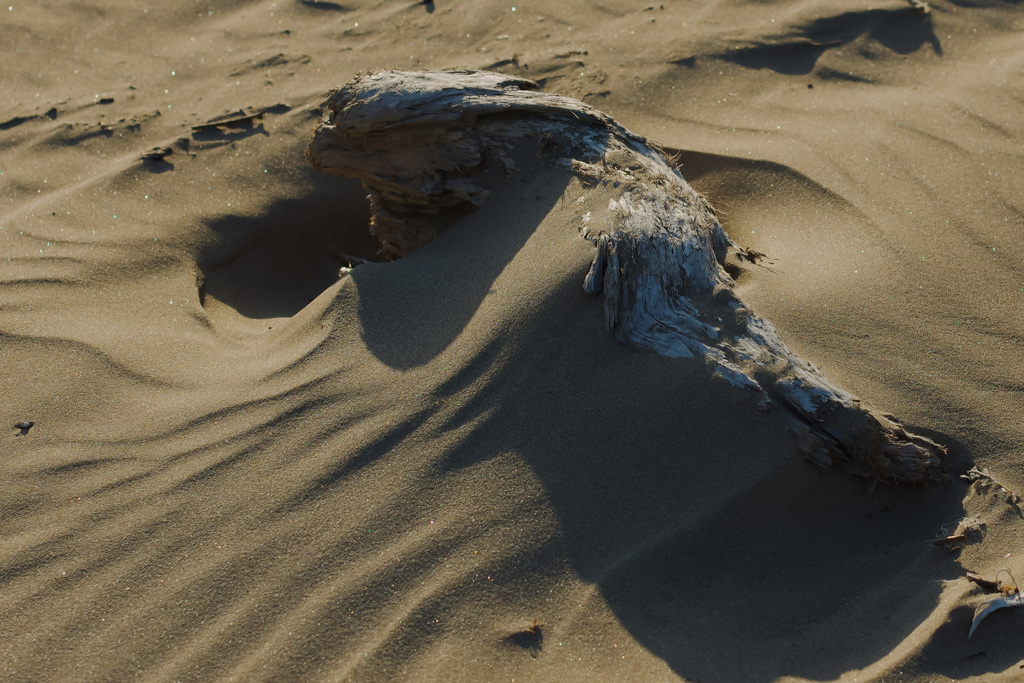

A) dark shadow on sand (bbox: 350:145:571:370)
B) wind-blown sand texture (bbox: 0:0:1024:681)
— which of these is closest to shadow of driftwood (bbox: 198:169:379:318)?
wind-blown sand texture (bbox: 0:0:1024:681)

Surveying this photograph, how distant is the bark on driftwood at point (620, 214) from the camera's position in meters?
2.11

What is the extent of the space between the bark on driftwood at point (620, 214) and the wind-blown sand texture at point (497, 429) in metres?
0.08

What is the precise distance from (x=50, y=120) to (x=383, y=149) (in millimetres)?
2460

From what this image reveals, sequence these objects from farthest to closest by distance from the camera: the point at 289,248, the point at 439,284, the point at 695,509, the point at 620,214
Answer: the point at 289,248, the point at 439,284, the point at 620,214, the point at 695,509

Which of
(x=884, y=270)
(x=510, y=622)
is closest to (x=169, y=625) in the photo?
(x=510, y=622)

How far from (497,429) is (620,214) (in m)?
0.76

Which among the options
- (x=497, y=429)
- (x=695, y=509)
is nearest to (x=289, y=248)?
(x=497, y=429)

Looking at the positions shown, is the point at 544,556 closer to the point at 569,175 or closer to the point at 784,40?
the point at 569,175

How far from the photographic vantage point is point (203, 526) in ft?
7.41

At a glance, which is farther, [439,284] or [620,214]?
[439,284]

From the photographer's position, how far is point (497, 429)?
226 centimetres

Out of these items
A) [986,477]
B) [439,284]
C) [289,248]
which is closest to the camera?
[986,477]

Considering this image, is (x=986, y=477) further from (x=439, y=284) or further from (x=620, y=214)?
(x=439, y=284)

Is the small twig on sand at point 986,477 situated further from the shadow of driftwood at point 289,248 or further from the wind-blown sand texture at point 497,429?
the shadow of driftwood at point 289,248
